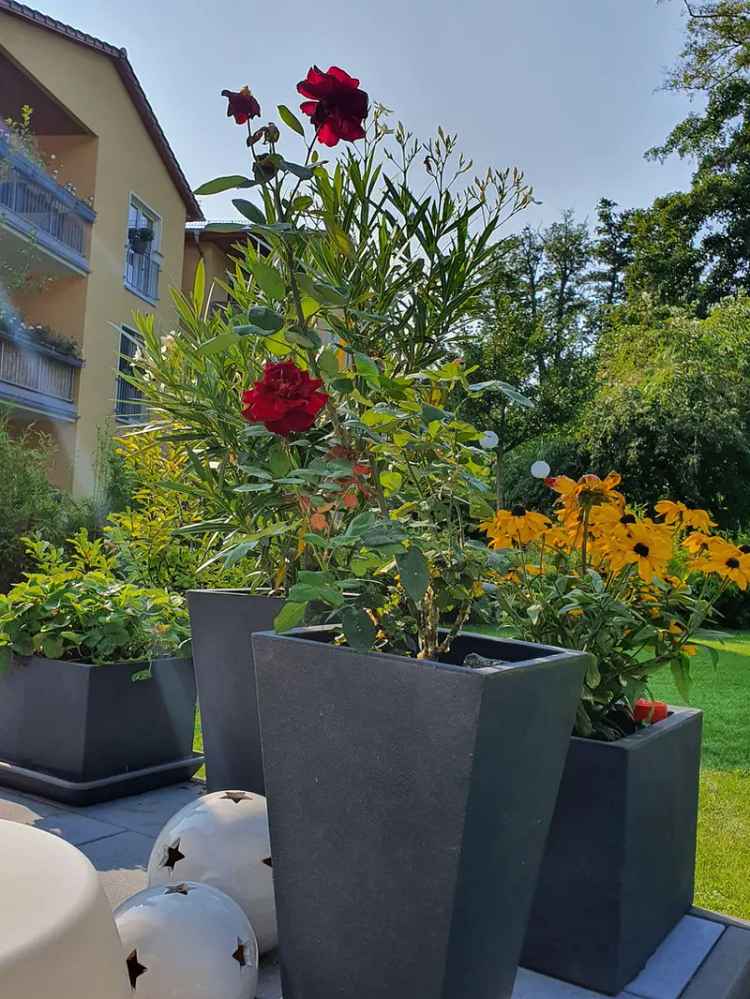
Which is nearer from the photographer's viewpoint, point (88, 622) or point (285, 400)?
point (285, 400)

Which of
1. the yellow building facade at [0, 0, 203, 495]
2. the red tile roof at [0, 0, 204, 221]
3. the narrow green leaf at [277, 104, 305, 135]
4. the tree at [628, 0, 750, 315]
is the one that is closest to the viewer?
the narrow green leaf at [277, 104, 305, 135]

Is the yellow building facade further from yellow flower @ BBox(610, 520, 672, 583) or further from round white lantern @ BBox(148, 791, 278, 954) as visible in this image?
yellow flower @ BBox(610, 520, 672, 583)

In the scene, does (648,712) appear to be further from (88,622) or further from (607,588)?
(88,622)

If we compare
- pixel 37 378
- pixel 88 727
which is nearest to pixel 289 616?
pixel 88 727

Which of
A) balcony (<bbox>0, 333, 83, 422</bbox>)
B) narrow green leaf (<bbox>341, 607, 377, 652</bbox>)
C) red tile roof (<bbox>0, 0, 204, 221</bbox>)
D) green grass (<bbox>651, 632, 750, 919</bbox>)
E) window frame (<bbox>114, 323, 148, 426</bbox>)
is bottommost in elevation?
green grass (<bbox>651, 632, 750, 919</bbox>)

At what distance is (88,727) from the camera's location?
7.70 feet

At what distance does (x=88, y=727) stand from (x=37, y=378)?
39.4 feet

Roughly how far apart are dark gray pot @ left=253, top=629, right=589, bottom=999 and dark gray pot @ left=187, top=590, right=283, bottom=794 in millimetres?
762

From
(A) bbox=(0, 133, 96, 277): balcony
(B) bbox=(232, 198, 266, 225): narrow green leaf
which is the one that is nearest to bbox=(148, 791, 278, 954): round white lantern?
(B) bbox=(232, 198, 266, 225): narrow green leaf

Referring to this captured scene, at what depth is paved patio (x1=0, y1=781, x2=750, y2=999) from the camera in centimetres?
154

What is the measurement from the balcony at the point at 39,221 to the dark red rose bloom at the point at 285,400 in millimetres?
12510

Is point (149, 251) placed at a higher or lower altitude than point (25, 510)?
higher

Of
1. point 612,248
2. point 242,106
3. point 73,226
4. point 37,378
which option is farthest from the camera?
point 612,248

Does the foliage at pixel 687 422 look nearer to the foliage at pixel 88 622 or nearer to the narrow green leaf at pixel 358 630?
the foliage at pixel 88 622
